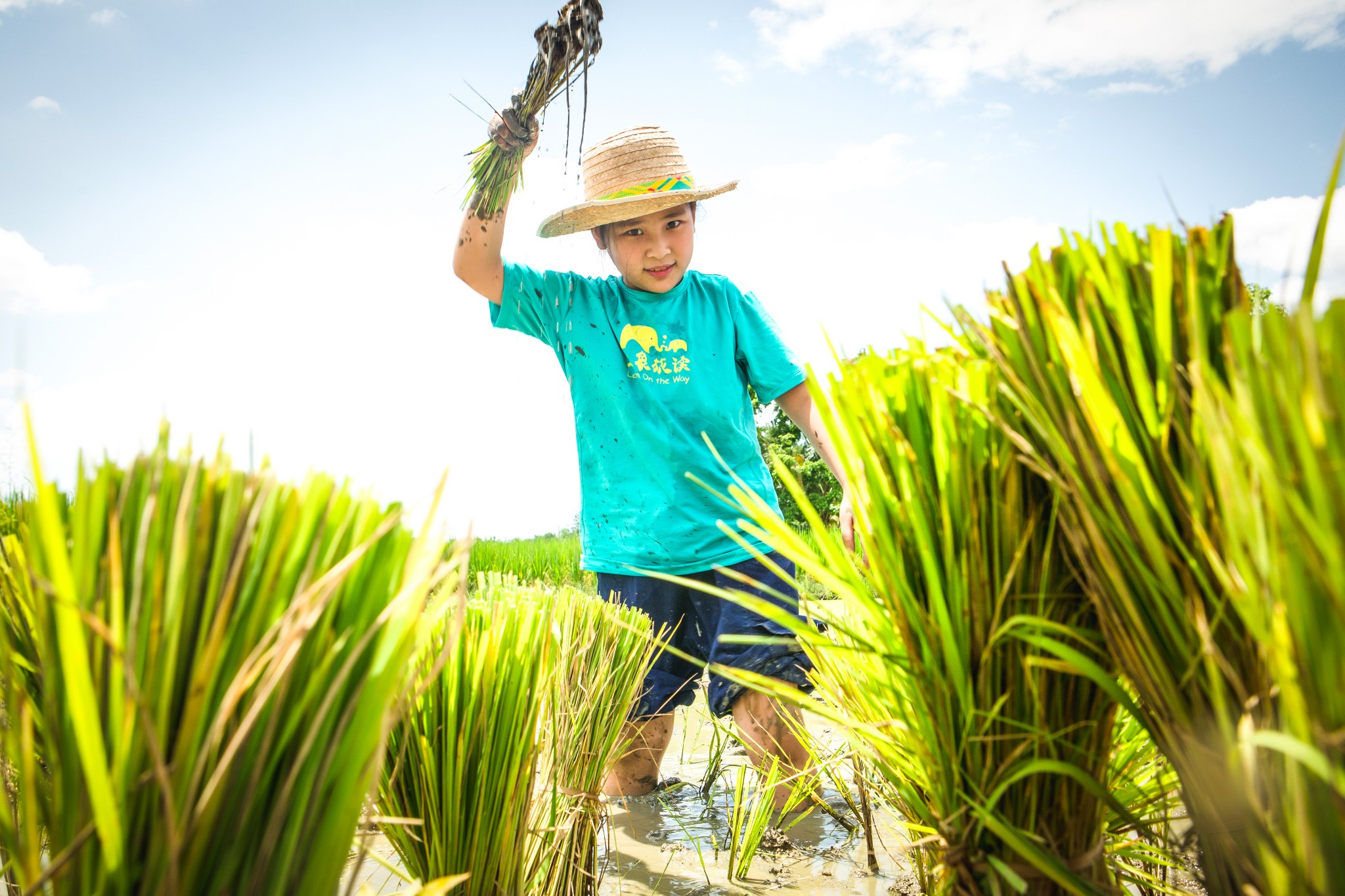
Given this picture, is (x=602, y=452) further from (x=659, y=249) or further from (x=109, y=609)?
(x=109, y=609)

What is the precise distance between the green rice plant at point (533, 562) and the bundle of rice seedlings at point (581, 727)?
317 cm

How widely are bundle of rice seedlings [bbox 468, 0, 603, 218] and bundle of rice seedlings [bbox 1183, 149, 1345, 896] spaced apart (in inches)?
66.8

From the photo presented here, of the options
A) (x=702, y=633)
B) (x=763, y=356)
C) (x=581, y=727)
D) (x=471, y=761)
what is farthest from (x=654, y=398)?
(x=471, y=761)

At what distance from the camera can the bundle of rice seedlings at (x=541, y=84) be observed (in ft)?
5.70

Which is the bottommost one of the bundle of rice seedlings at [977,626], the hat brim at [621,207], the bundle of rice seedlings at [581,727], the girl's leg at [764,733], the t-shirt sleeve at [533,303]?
the girl's leg at [764,733]

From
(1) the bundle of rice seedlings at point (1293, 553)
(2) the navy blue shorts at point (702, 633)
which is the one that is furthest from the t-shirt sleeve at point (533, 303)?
(1) the bundle of rice seedlings at point (1293, 553)

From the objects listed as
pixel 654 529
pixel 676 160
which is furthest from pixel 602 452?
pixel 676 160

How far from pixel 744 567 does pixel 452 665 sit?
1.67m

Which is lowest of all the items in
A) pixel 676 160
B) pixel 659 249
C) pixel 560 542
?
pixel 560 542

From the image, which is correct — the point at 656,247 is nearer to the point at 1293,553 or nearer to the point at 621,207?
the point at 621,207

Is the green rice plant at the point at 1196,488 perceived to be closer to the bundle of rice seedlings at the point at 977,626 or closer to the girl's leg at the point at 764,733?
the bundle of rice seedlings at the point at 977,626

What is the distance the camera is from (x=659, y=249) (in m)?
2.62

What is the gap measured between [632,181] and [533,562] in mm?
4148

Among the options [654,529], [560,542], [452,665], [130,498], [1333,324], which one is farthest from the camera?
[560,542]
